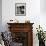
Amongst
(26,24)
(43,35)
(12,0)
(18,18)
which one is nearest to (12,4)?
(12,0)

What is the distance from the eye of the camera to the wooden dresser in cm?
562

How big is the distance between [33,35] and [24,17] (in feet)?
2.66

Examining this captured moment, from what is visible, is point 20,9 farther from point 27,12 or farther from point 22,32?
point 22,32

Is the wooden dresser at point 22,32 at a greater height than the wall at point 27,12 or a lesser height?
lesser

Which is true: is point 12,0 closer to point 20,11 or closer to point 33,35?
Answer: point 20,11

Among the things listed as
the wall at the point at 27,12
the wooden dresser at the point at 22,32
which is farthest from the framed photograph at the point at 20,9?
the wooden dresser at the point at 22,32

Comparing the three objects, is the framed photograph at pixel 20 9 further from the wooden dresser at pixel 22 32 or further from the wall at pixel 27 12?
the wooden dresser at pixel 22 32

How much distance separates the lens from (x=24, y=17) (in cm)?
582

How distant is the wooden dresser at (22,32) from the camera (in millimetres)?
5625

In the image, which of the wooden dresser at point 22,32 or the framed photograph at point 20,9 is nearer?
the wooden dresser at point 22,32

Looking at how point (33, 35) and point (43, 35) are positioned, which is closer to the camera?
point (43, 35)

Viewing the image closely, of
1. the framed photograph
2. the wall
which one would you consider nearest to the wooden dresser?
the wall

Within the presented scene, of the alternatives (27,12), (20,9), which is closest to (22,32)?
(27,12)

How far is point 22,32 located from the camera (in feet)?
18.7
